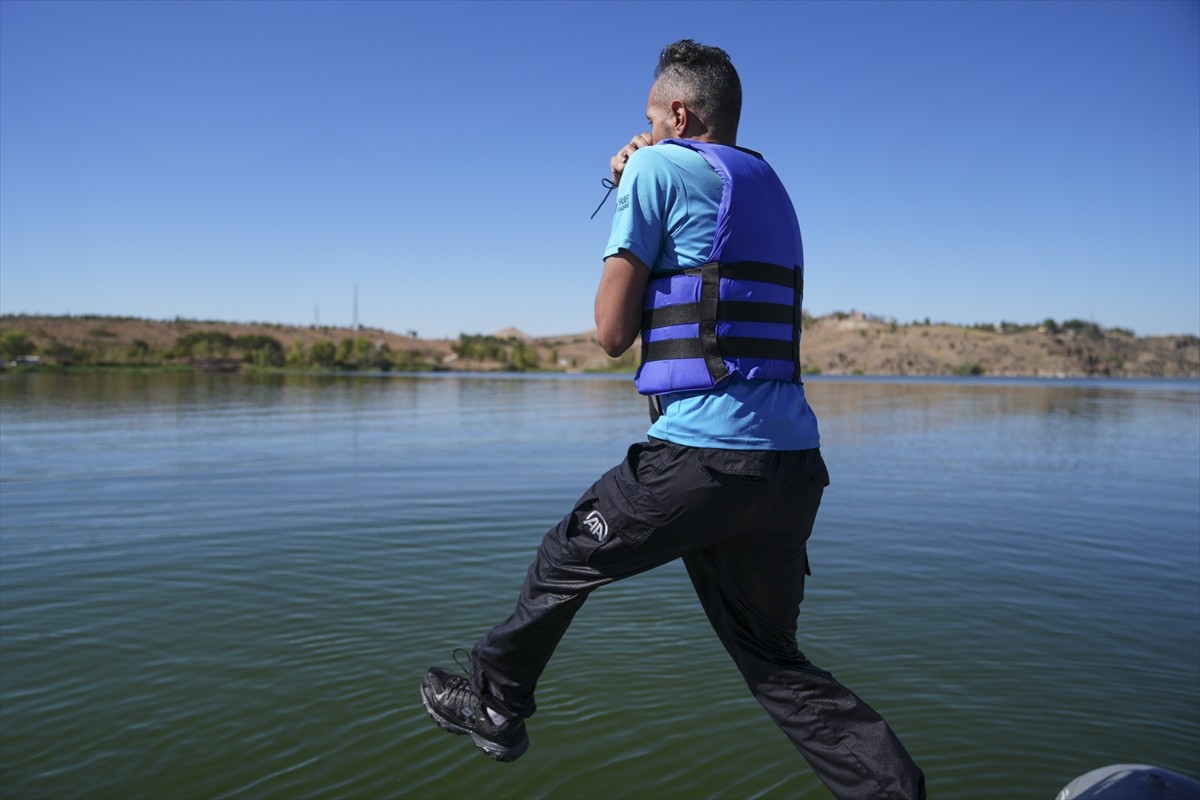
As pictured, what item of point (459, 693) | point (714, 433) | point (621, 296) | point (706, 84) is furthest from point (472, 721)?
point (706, 84)

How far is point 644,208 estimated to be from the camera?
2979 mm

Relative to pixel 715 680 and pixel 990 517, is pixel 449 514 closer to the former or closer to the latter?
pixel 715 680

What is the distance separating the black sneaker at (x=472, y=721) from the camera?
3434mm

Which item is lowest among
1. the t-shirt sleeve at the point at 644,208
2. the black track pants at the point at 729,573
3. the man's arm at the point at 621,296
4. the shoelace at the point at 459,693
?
the shoelace at the point at 459,693

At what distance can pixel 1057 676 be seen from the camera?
20.5ft

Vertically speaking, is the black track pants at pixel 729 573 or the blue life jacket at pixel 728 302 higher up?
the blue life jacket at pixel 728 302

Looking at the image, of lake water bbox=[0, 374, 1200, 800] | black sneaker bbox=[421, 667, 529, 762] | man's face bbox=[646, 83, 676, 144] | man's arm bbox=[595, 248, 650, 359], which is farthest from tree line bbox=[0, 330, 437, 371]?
man's arm bbox=[595, 248, 650, 359]

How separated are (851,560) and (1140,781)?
6622mm

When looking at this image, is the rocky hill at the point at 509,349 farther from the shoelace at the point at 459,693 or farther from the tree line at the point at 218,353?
the shoelace at the point at 459,693

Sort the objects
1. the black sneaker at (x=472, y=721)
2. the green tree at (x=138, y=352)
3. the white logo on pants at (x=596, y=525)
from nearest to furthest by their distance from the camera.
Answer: the white logo on pants at (x=596, y=525), the black sneaker at (x=472, y=721), the green tree at (x=138, y=352)

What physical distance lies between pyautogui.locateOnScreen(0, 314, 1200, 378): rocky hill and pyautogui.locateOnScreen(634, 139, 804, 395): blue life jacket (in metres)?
114

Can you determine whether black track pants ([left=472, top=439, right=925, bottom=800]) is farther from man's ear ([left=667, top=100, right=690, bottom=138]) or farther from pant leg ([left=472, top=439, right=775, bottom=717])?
man's ear ([left=667, top=100, right=690, bottom=138])

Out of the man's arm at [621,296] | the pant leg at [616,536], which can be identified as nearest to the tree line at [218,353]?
the pant leg at [616,536]

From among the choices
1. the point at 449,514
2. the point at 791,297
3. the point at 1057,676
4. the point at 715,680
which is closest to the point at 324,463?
the point at 449,514
